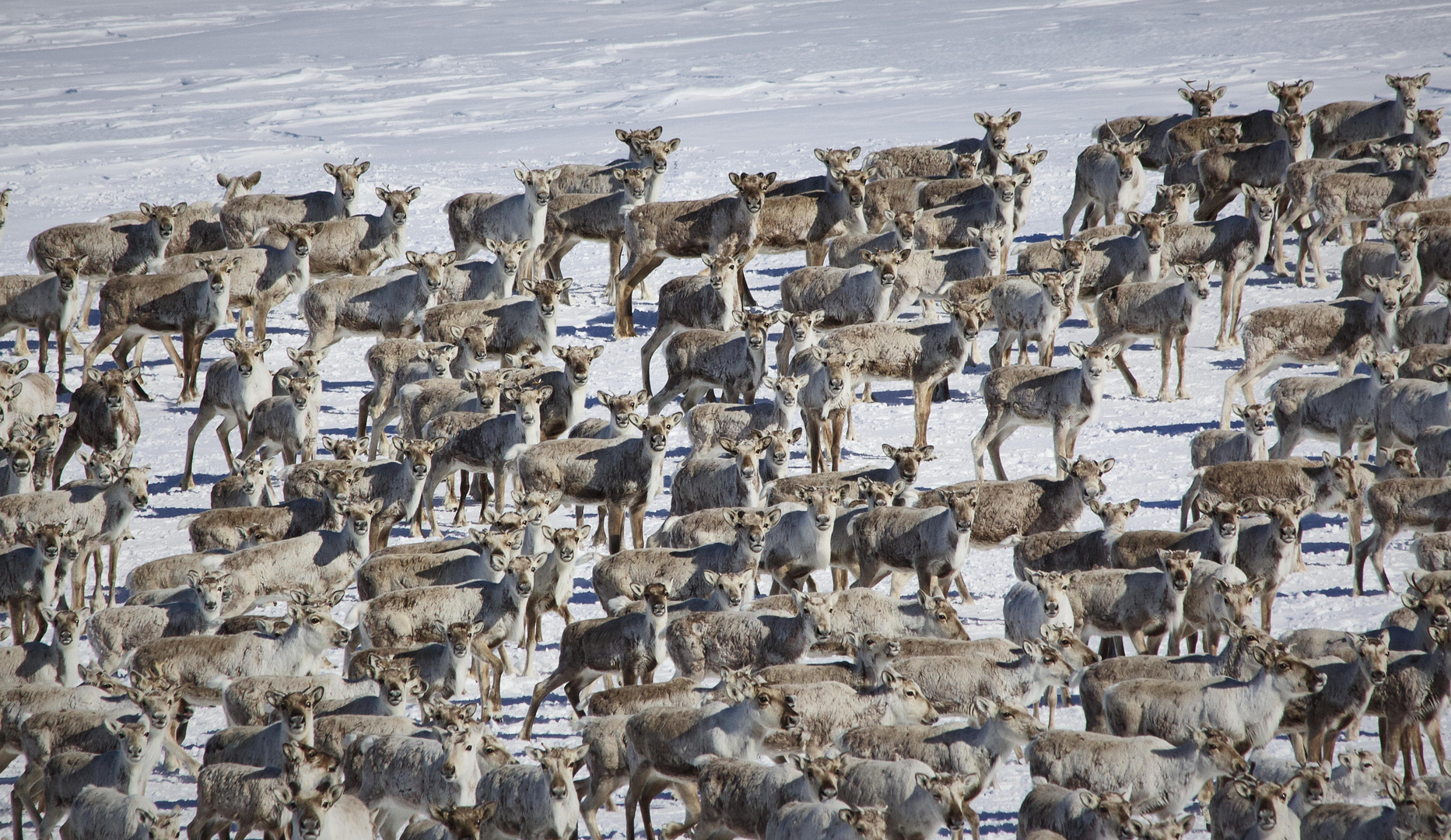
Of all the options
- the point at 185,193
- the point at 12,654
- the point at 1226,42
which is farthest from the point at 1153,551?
the point at 1226,42

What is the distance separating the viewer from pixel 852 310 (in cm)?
1734

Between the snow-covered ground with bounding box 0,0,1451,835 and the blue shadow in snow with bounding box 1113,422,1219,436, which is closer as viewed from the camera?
the snow-covered ground with bounding box 0,0,1451,835

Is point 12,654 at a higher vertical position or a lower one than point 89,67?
lower

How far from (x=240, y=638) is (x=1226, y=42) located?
3852cm

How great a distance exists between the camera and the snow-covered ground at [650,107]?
15.1m

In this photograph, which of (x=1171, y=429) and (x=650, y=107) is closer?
(x=1171, y=429)

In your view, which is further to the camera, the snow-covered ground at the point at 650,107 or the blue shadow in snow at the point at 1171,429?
the blue shadow in snow at the point at 1171,429

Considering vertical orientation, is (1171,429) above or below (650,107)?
below

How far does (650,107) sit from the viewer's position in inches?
1606

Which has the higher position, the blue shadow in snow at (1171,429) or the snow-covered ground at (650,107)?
the snow-covered ground at (650,107)

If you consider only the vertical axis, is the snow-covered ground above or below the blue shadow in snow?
above

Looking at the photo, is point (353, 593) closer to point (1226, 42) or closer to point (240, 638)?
point (240, 638)

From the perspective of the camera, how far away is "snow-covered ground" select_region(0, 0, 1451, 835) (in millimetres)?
15117

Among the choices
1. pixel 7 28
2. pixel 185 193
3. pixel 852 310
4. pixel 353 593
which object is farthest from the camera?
pixel 7 28
